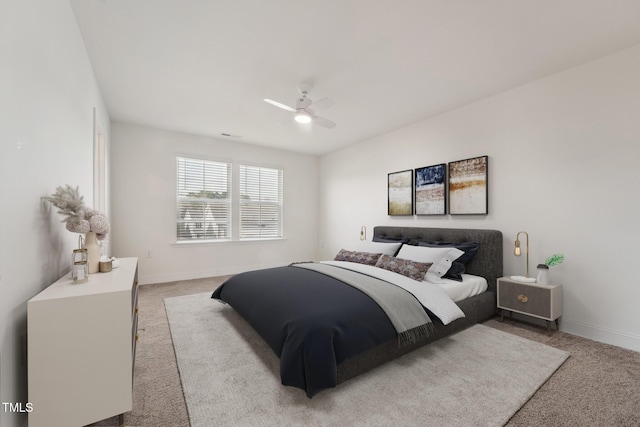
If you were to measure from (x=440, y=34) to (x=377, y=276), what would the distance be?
7.16 feet

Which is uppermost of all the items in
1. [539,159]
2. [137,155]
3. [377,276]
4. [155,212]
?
[137,155]

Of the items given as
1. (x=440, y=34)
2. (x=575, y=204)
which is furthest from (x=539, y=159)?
(x=440, y=34)

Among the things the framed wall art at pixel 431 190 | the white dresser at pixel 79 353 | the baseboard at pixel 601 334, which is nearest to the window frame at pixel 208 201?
the framed wall art at pixel 431 190

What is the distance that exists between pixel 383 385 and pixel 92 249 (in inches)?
83.3

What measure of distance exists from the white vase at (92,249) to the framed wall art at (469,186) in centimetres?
377

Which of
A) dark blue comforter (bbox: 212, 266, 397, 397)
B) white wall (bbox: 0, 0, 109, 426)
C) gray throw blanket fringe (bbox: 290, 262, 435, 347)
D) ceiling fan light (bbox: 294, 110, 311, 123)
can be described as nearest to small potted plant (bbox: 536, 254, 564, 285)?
gray throw blanket fringe (bbox: 290, 262, 435, 347)

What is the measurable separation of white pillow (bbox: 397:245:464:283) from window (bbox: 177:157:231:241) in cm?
360

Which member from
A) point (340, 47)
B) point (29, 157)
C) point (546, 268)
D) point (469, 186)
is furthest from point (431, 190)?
point (29, 157)

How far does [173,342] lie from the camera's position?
8.11 ft

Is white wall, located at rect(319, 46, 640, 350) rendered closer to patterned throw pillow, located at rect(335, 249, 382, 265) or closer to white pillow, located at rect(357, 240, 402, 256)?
white pillow, located at rect(357, 240, 402, 256)

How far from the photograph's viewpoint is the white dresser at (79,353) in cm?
120

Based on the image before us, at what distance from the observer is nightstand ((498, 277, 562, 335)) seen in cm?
260

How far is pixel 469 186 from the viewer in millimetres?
3494

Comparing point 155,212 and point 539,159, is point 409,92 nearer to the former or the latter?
A: point 539,159
